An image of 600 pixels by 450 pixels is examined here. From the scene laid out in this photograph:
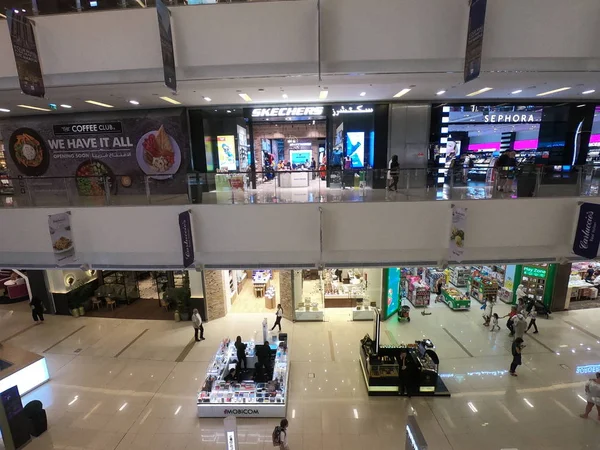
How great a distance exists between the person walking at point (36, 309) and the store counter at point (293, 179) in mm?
11378

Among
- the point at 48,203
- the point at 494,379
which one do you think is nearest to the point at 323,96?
the point at 48,203

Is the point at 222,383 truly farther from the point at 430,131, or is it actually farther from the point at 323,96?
the point at 430,131

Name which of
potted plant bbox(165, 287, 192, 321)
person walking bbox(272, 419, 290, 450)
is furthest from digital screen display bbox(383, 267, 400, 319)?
potted plant bbox(165, 287, 192, 321)

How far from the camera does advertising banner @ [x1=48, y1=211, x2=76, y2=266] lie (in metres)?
6.62

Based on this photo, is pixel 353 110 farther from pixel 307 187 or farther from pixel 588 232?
pixel 588 232

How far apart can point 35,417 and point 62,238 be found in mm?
3808

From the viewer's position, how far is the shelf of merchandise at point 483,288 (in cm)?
1216

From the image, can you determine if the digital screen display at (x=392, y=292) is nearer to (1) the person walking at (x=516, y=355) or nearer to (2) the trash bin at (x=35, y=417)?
(1) the person walking at (x=516, y=355)

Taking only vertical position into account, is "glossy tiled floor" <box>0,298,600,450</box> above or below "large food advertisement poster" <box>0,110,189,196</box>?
below

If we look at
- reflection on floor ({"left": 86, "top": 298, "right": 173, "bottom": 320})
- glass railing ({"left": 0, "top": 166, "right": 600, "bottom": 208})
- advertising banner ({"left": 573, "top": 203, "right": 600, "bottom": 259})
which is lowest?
reflection on floor ({"left": 86, "top": 298, "right": 173, "bottom": 320})

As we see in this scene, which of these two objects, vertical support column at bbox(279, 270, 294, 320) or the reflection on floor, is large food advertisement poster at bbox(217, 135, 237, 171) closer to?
vertical support column at bbox(279, 270, 294, 320)

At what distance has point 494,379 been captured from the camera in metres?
8.16

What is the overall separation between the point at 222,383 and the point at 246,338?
3.08m

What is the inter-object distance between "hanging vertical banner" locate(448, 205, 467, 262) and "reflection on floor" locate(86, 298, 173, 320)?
10.5m
